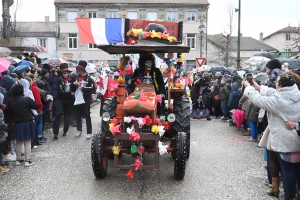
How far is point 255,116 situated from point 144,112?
14.9 ft

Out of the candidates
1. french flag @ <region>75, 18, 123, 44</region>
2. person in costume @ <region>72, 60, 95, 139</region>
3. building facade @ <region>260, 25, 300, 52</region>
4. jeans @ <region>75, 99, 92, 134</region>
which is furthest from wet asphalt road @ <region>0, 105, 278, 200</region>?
building facade @ <region>260, 25, 300, 52</region>

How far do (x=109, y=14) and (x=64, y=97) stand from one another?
34.3 metres

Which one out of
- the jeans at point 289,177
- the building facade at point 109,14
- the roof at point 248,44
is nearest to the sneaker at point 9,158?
the jeans at point 289,177

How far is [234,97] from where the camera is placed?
Answer: 1282cm

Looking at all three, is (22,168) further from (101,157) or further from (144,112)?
(144,112)

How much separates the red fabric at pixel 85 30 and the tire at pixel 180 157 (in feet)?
33.1

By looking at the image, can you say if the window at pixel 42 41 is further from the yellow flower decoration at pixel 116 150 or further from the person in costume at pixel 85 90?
the yellow flower decoration at pixel 116 150

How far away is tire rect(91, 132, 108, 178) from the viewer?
600cm

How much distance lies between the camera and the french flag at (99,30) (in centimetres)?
1543

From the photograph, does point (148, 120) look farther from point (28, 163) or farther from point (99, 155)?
point (28, 163)

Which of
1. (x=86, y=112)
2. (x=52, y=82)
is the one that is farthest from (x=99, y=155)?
(x=52, y=82)

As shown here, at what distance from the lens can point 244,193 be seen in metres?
5.71

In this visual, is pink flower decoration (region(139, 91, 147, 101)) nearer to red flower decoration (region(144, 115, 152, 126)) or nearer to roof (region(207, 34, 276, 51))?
red flower decoration (region(144, 115, 152, 126))

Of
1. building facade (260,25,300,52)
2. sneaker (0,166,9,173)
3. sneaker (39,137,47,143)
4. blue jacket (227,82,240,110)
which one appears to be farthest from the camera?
building facade (260,25,300,52)
